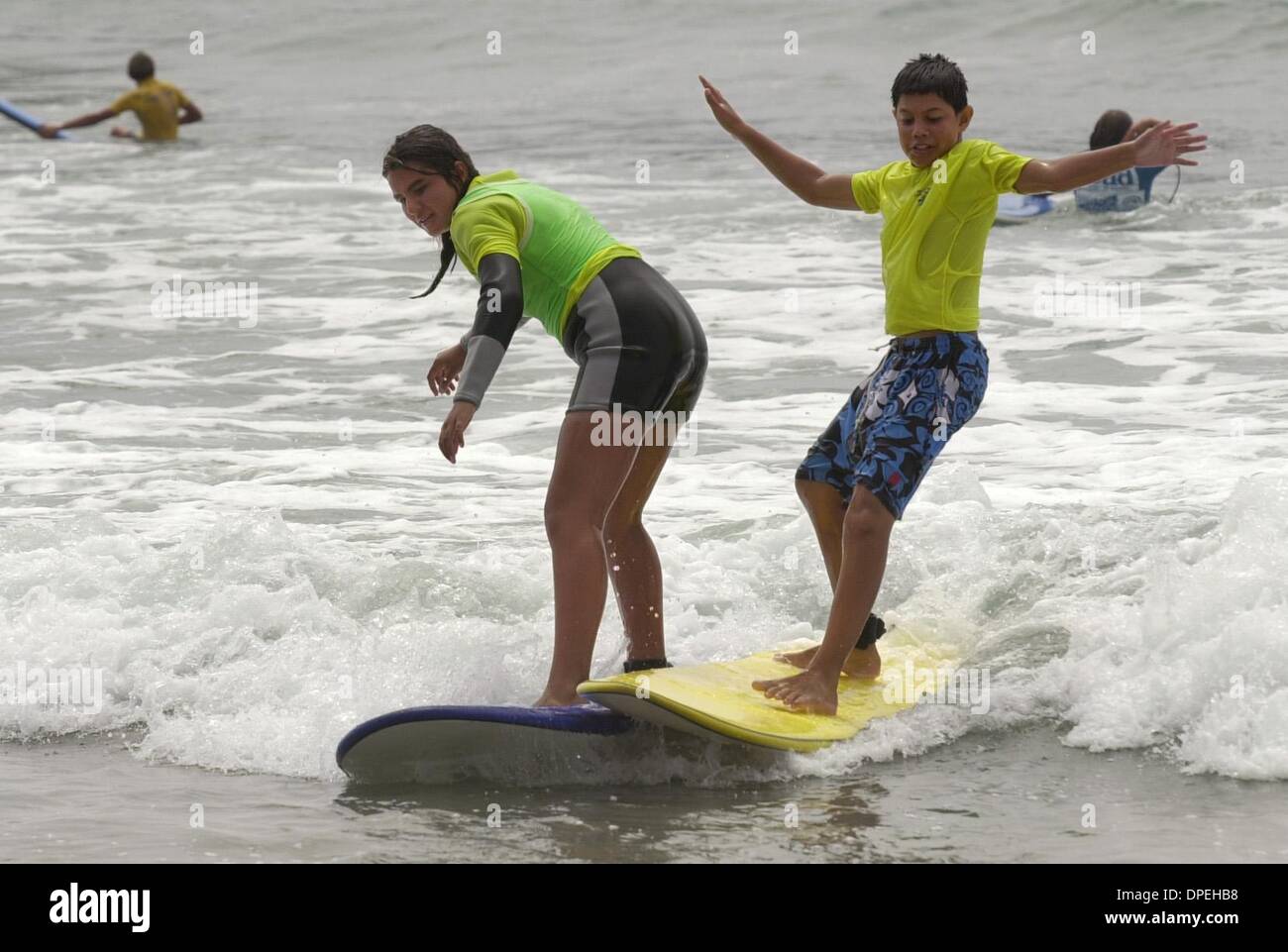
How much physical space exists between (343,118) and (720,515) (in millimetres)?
16504

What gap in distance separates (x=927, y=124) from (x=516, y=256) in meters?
1.13

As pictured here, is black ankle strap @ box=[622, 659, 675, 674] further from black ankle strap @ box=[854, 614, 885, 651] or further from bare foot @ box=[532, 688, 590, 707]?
black ankle strap @ box=[854, 614, 885, 651]

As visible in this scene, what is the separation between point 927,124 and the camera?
4.48 m

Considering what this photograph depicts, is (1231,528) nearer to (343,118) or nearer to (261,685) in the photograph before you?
(261,685)

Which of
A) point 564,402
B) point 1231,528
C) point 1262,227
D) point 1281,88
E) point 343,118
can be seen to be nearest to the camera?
point 1231,528

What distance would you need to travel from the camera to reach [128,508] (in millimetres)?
7250

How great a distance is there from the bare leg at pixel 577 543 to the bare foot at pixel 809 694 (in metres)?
0.55

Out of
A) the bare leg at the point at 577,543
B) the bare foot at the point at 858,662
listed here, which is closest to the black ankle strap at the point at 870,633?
the bare foot at the point at 858,662

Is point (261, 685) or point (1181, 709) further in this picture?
point (261, 685)

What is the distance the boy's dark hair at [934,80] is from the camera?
174 inches

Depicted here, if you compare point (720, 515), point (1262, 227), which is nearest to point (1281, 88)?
point (1262, 227)

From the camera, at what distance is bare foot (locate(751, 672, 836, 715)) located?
4520mm

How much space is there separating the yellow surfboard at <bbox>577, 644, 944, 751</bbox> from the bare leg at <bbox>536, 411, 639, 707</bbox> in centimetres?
10
